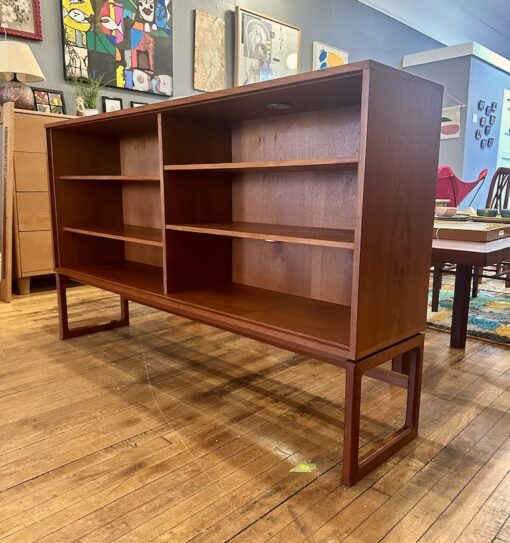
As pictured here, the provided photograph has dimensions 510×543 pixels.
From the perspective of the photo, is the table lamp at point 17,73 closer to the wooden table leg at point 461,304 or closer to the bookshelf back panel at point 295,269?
the bookshelf back panel at point 295,269

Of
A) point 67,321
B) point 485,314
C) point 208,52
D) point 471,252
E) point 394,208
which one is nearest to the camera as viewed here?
point 394,208

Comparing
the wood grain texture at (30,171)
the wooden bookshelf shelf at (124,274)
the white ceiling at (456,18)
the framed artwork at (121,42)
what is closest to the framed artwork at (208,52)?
the framed artwork at (121,42)

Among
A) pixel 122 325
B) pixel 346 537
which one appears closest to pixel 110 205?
pixel 122 325

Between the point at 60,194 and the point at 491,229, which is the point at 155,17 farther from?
the point at 491,229

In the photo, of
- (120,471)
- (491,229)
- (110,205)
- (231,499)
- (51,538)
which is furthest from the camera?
(110,205)

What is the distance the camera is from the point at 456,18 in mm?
7020

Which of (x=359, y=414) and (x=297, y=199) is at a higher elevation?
(x=297, y=199)

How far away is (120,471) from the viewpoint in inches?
52.1

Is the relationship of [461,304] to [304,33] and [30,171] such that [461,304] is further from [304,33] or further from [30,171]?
[304,33]

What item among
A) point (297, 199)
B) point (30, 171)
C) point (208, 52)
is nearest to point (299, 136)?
point (297, 199)

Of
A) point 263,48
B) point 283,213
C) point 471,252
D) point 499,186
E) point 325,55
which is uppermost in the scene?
point 325,55

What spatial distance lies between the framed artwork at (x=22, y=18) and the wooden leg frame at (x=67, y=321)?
1989 millimetres

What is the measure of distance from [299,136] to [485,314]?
1.91 metres

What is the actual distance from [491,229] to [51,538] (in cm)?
174
